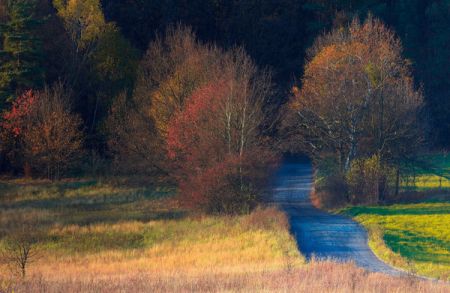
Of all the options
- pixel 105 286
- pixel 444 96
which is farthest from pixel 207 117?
pixel 444 96

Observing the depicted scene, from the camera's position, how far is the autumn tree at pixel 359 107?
44250 millimetres

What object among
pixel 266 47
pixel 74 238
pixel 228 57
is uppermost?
pixel 266 47

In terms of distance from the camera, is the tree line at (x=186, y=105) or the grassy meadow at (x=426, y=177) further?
the grassy meadow at (x=426, y=177)

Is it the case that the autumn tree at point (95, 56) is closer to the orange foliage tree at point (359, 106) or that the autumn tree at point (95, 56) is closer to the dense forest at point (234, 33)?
the dense forest at point (234, 33)

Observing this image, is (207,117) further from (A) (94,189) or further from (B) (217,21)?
(B) (217,21)

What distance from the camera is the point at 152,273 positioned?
2259cm

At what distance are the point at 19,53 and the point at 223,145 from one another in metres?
20.3

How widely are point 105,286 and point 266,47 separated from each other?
58.1m

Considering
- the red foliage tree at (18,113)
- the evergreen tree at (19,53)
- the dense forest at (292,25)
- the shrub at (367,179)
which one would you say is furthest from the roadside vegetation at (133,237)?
the dense forest at (292,25)

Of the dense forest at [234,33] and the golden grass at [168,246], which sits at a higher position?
the dense forest at [234,33]

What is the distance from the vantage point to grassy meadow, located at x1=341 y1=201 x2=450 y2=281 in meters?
24.7

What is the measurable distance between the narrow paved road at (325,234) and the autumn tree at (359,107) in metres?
4.00

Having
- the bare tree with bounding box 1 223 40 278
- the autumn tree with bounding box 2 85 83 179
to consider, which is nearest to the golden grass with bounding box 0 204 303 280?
the bare tree with bounding box 1 223 40 278

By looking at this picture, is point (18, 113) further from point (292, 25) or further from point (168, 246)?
point (292, 25)
